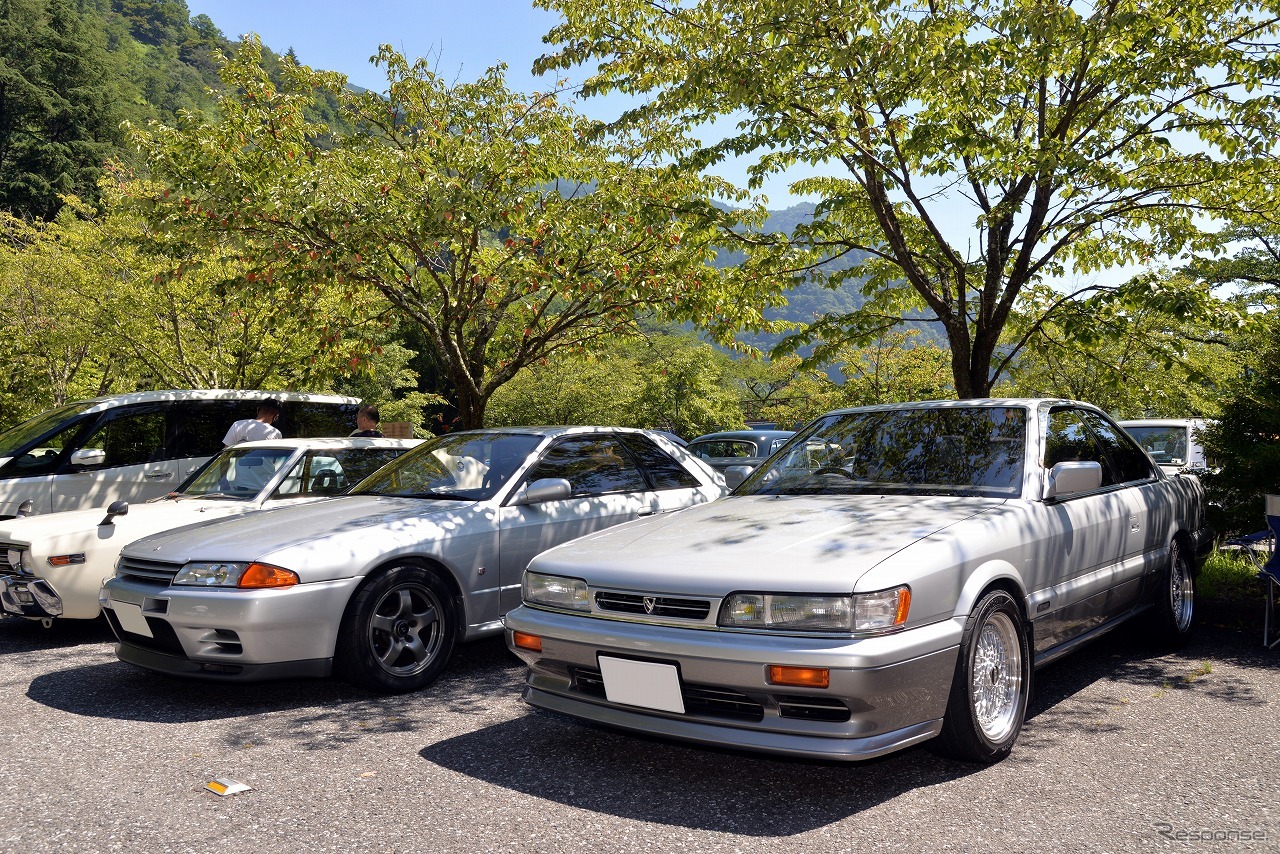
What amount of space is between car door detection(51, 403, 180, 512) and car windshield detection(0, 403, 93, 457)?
29 cm

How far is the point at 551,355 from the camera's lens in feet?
46.1

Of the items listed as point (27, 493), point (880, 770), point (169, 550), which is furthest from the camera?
point (27, 493)

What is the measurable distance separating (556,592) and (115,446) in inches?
271

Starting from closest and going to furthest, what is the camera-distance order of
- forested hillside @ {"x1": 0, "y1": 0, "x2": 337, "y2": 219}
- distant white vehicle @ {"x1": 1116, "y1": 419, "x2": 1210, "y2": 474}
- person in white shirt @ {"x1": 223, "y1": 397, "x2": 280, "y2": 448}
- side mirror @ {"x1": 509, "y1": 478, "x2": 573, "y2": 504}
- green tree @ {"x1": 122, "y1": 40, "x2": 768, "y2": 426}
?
side mirror @ {"x1": 509, "y1": 478, "x2": 573, "y2": 504} < person in white shirt @ {"x1": 223, "y1": 397, "x2": 280, "y2": 448} < green tree @ {"x1": 122, "y1": 40, "x2": 768, "y2": 426} < distant white vehicle @ {"x1": 1116, "y1": 419, "x2": 1210, "y2": 474} < forested hillside @ {"x1": 0, "y1": 0, "x2": 337, "y2": 219}

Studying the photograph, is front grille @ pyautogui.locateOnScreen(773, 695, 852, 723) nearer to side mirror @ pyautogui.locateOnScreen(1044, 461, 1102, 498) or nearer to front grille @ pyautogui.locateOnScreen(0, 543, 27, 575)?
side mirror @ pyautogui.locateOnScreen(1044, 461, 1102, 498)

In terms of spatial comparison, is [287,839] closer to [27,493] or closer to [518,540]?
[518,540]

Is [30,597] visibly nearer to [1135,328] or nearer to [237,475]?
[237,475]

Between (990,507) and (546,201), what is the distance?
8800 millimetres

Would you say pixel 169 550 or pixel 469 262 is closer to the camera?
pixel 169 550

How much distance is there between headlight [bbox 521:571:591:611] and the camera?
3.84 metres

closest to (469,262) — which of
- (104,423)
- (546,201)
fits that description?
(546,201)

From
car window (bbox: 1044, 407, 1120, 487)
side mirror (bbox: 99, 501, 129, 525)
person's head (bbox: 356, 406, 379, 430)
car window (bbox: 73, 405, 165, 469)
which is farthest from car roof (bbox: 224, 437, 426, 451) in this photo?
car window (bbox: 1044, 407, 1120, 487)

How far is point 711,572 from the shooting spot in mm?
3535

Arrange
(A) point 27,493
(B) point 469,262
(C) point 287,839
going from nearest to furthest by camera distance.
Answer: (C) point 287,839 < (A) point 27,493 < (B) point 469,262
